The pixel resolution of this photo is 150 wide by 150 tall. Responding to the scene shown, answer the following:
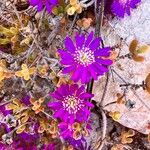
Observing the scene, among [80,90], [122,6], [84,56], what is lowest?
[80,90]

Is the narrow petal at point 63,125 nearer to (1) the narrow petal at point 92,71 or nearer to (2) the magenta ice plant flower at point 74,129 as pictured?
(2) the magenta ice plant flower at point 74,129

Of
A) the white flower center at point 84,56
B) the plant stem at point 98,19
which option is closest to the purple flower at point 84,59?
the white flower center at point 84,56

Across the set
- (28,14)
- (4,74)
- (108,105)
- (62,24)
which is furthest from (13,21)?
(108,105)

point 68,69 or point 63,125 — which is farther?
point 63,125

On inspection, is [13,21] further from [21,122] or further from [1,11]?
[21,122]

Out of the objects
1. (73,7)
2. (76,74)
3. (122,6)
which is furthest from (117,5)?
(76,74)

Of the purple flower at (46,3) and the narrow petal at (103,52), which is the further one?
the purple flower at (46,3)

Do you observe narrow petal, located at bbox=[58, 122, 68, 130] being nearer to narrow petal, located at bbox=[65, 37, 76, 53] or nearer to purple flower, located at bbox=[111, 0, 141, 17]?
narrow petal, located at bbox=[65, 37, 76, 53]

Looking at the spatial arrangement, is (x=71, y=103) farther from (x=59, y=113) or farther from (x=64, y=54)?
(x=64, y=54)
